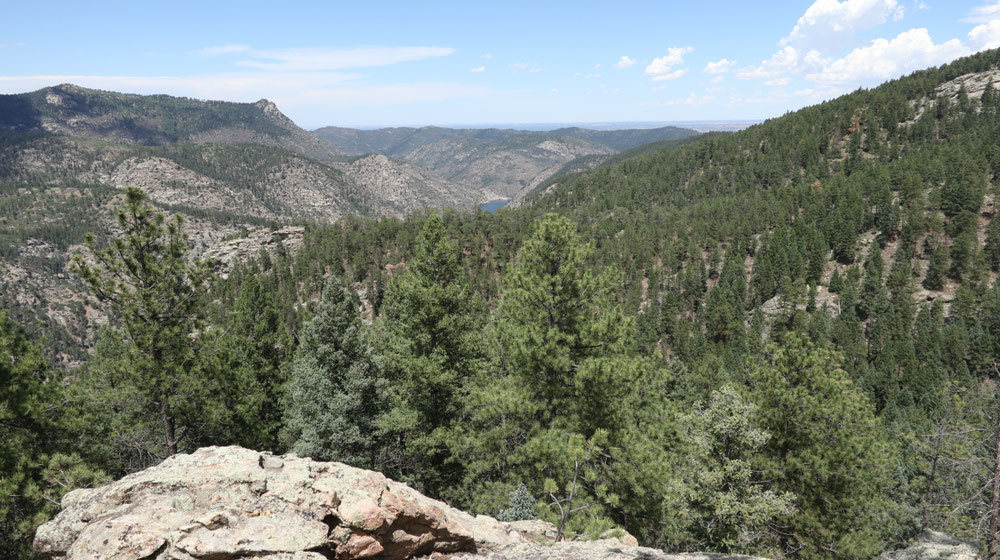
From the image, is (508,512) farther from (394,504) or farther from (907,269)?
(907,269)

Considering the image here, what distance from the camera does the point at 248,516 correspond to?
31.7ft

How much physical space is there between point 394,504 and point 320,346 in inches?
562

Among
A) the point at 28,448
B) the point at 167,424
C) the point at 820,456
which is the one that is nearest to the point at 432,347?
the point at 167,424

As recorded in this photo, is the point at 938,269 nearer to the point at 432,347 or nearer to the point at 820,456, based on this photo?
the point at 820,456

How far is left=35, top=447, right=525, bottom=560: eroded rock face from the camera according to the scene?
8.62m

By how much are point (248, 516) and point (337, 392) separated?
12972 mm

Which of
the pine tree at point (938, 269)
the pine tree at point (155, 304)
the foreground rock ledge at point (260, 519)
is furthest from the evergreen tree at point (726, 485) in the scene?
the pine tree at point (938, 269)

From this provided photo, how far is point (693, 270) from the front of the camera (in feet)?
419

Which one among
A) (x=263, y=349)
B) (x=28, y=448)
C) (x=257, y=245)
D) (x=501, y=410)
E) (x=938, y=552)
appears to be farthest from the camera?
(x=257, y=245)

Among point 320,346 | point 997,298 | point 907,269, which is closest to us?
point 320,346

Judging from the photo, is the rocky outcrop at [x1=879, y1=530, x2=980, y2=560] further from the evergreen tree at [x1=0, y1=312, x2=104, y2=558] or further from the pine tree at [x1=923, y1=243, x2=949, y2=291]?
the pine tree at [x1=923, y1=243, x2=949, y2=291]

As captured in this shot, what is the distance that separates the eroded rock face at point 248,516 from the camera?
8.62 metres

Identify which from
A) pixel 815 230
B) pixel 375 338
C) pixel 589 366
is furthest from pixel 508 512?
pixel 815 230

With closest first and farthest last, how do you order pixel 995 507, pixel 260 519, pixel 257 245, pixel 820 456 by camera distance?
1. pixel 260 519
2. pixel 995 507
3. pixel 820 456
4. pixel 257 245
